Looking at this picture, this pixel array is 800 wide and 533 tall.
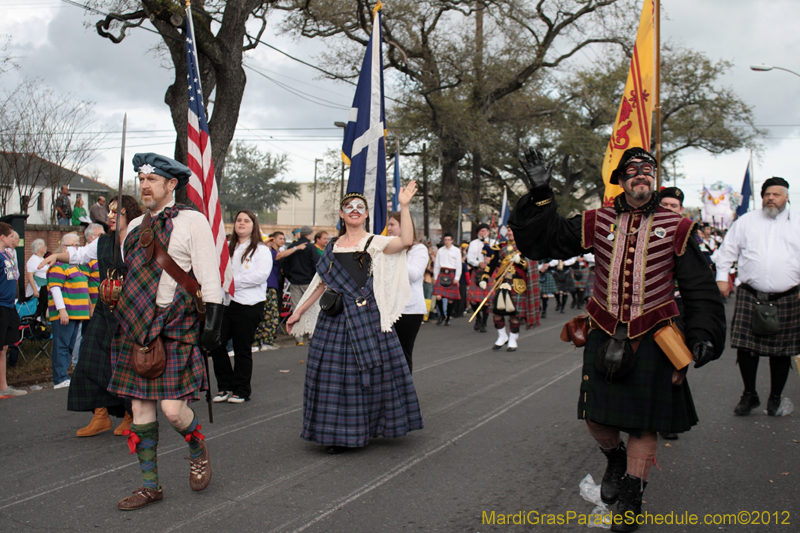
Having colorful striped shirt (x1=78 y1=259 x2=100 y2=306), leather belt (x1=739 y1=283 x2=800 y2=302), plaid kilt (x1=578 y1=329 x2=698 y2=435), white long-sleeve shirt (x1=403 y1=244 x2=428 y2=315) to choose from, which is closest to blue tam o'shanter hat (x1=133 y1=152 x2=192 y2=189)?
white long-sleeve shirt (x1=403 y1=244 x2=428 y2=315)

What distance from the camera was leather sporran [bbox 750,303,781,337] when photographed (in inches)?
227

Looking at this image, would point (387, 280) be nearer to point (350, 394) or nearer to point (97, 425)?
point (350, 394)

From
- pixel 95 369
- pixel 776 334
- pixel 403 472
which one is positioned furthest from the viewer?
pixel 776 334

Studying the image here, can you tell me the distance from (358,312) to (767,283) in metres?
3.57

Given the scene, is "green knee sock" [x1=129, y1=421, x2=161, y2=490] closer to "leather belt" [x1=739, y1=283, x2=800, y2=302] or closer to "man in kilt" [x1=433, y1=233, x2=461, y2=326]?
"leather belt" [x1=739, y1=283, x2=800, y2=302]

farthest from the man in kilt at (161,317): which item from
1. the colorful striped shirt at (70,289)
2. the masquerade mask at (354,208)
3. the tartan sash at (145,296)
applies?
the colorful striped shirt at (70,289)

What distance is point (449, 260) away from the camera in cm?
1529

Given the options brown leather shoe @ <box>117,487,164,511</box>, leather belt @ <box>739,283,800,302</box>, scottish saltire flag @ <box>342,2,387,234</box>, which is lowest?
brown leather shoe @ <box>117,487,164,511</box>

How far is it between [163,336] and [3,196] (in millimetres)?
17454

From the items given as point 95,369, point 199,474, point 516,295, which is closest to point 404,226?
point 199,474

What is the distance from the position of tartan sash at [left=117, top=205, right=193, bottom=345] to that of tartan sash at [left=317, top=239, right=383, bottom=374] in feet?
4.75

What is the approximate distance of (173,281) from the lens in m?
3.87

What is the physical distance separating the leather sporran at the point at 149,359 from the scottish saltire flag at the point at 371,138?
8.33 feet

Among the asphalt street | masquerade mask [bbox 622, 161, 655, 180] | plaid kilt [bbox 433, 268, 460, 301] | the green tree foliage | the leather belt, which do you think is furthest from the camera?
the green tree foliage
